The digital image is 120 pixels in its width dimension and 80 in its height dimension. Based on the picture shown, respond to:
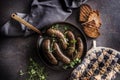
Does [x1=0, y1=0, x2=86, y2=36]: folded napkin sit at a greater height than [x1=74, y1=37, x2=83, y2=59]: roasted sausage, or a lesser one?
greater

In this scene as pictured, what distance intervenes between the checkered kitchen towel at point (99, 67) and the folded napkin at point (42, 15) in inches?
16.0

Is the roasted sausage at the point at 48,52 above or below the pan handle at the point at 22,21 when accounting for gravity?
below

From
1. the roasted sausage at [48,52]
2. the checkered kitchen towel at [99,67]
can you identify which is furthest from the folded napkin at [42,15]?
the checkered kitchen towel at [99,67]

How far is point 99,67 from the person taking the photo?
9.82 ft

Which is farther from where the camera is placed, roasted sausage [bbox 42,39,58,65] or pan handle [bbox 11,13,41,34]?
roasted sausage [bbox 42,39,58,65]

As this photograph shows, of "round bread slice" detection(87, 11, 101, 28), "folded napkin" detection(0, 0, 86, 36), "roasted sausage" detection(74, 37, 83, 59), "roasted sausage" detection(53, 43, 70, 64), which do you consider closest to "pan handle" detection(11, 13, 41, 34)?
"folded napkin" detection(0, 0, 86, 36)

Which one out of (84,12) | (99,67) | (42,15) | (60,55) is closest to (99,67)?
(99,67)

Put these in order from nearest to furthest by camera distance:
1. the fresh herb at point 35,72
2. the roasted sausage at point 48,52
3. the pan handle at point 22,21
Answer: the pan handle at point 22,21 → the roasted sausage at point 48,52 → the fresh herb at point 35,72

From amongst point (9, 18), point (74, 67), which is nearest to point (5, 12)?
point (9, 18)

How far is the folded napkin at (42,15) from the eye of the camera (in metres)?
2.96

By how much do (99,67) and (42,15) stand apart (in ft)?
2.04

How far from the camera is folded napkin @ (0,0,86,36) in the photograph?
2965 mm

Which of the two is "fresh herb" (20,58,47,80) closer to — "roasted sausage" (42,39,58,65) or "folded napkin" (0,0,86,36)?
"roasted sausage" (42,39,58,65)

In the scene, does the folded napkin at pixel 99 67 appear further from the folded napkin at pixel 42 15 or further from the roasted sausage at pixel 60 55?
the folded napkin at pixel 42 15
